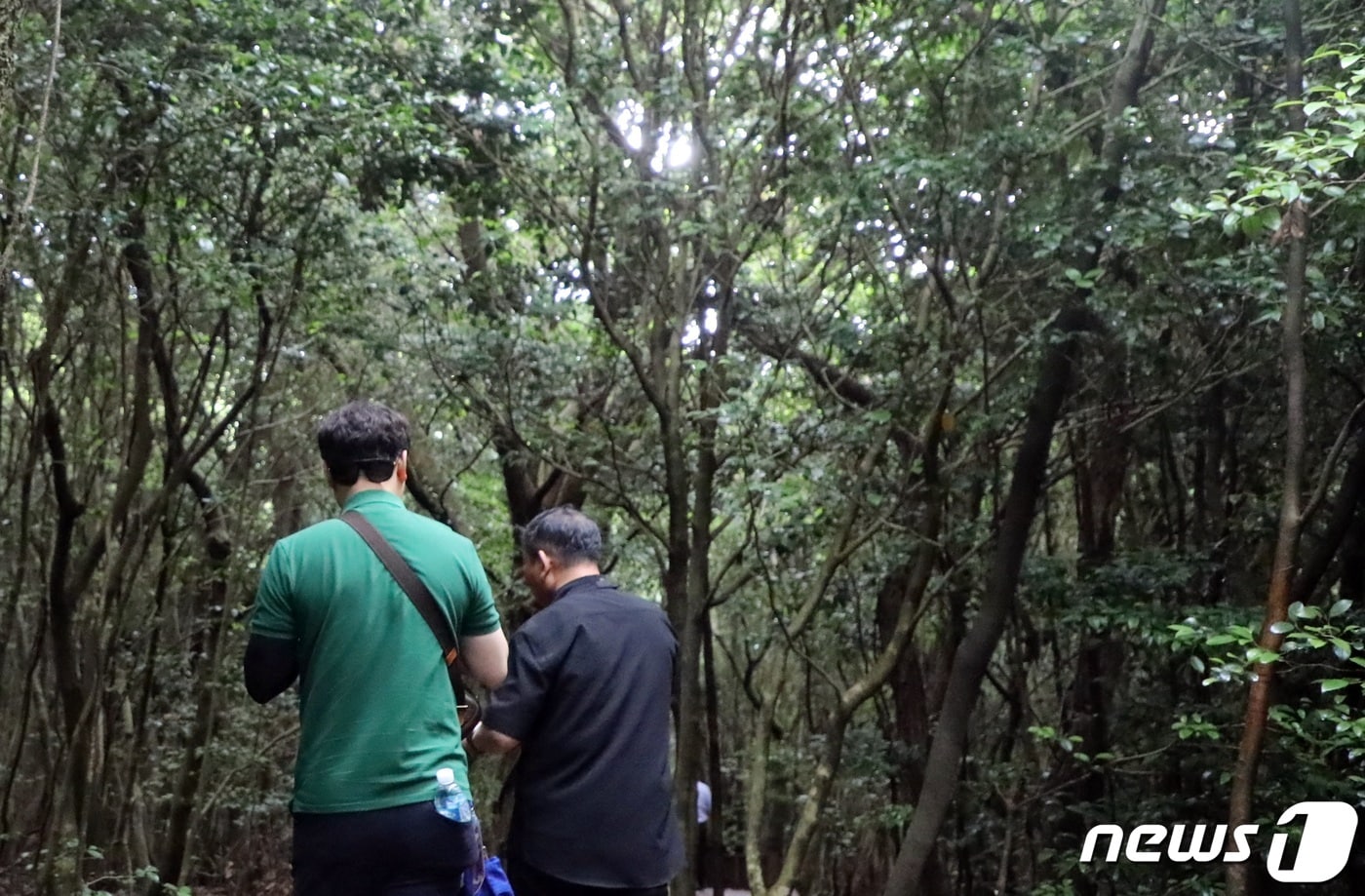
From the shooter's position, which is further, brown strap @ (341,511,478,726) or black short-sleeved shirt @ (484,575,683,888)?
black short-sleeved shirt @ (484,575,683,888)

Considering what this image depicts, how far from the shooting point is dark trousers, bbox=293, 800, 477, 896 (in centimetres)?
245

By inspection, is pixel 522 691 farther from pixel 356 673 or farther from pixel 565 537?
pixel 356 673

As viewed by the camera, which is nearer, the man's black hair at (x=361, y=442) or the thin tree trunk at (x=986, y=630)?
the man's black hair at (x=361, y=442)

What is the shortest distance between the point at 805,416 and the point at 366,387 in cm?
375

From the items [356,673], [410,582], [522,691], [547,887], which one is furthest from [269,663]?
[547,887]

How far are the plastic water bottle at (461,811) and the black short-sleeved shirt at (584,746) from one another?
→ 390 mm

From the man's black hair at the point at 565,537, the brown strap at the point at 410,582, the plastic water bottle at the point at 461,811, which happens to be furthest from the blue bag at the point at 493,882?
the man's black hair at the point at 565,537

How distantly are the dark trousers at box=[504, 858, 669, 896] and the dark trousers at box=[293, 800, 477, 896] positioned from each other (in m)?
0.58

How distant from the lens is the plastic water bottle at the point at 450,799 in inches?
99.7

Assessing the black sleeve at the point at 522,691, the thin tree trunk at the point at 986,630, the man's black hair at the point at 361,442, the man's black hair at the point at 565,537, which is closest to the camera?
the man's black hair at the point at 361,442

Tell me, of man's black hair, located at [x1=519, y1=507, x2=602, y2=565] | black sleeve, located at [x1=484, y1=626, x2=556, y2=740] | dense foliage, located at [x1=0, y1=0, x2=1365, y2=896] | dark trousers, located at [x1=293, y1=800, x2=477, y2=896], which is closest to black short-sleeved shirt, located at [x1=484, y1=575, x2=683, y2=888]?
black sleeve, located at [x1=484, y1=626, x2=556, y2=740]

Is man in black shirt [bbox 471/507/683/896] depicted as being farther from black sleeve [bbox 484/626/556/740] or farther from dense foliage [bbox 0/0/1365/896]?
dense foliage [bbox 0/0/1365/896]

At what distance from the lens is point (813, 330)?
7035mm

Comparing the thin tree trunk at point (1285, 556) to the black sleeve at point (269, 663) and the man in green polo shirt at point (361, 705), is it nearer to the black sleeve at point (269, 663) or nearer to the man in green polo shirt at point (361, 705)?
the man in green polo shirt at point (361, 705)
